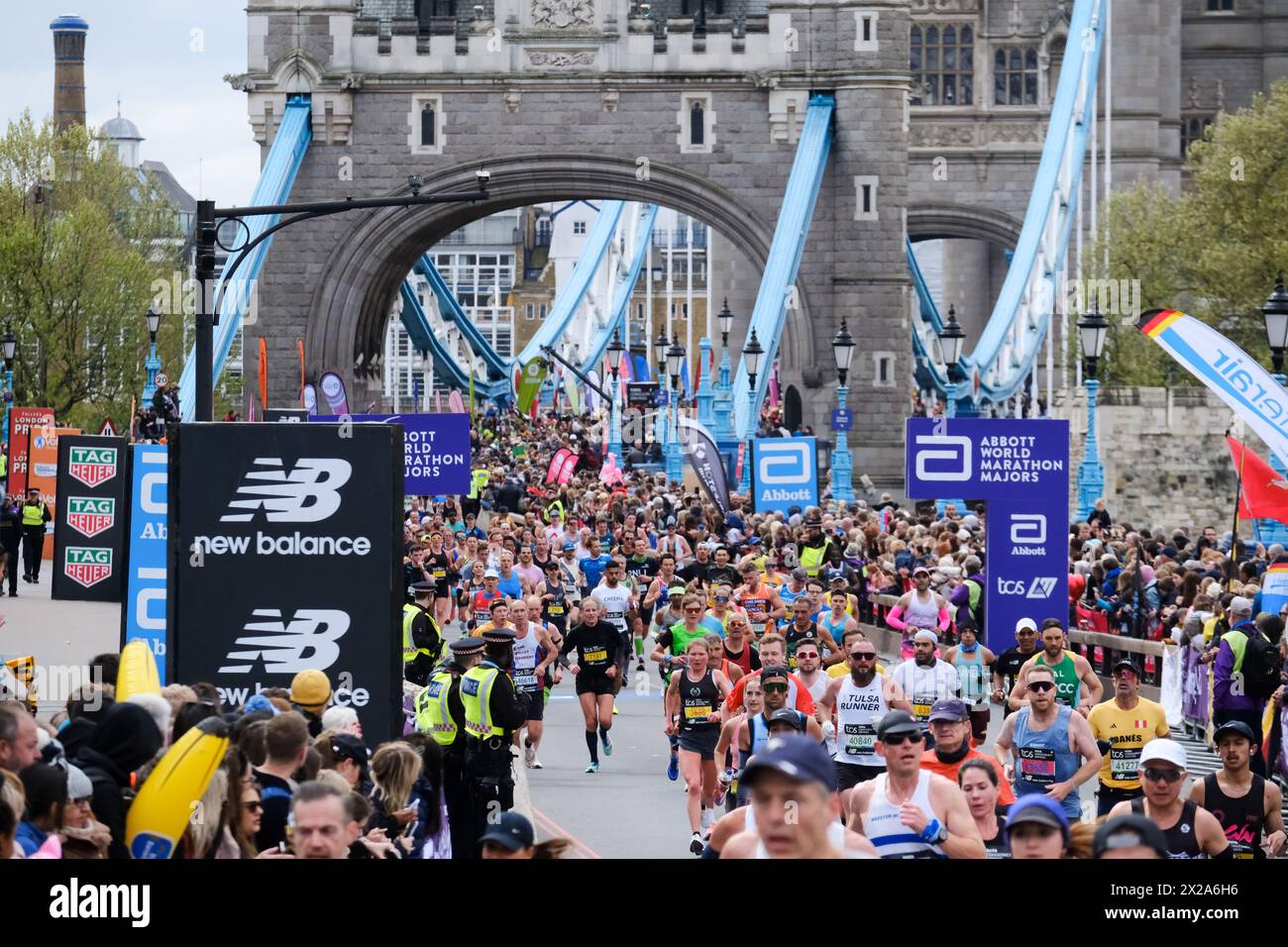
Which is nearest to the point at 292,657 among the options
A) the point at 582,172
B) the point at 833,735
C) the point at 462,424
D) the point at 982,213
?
the point at 833,735

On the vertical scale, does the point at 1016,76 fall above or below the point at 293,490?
above

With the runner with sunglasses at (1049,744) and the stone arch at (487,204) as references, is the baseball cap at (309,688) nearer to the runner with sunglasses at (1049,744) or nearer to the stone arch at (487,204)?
the runner with sunglasses at (1049,744)

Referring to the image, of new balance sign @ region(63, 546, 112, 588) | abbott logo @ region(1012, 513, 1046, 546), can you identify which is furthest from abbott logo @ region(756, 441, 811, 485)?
abbott logo @ region(1012, 513, 1046, 546)

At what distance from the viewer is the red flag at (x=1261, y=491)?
61.9 feet

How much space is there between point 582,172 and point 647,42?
304cm

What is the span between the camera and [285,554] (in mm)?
9812

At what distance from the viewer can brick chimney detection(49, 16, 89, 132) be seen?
3819 inches

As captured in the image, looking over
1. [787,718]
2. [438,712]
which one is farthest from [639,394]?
[787,718]

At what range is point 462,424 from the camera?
21.9 m

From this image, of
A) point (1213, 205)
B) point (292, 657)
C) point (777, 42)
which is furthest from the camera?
point (777, 42)

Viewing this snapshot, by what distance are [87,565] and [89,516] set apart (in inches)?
19.6

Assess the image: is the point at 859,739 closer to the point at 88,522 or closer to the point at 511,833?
the point at 511,833
